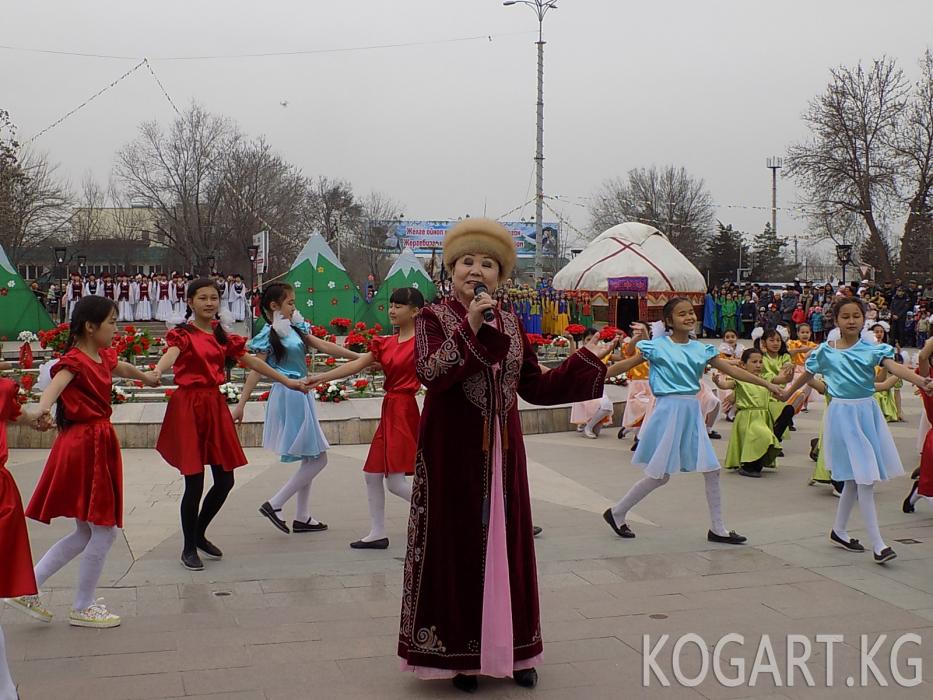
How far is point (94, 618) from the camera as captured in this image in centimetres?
522

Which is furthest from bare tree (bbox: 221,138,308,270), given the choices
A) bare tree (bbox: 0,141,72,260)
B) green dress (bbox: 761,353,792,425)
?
green dress (bbox: 761,353,792,425)

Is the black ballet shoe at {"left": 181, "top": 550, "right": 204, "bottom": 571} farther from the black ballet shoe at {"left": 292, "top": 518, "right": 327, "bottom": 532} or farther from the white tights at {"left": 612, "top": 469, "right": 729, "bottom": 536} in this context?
the white tights at {"left": 612, "top": 469, "right": 729, "bottom": 536}

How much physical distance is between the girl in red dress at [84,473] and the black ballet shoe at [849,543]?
456cm

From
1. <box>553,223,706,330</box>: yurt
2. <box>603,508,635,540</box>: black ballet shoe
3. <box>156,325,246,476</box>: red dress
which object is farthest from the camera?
<box>553,223,706,330</box>: yurt

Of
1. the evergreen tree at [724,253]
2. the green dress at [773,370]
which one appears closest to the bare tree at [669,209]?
the evergreen tree at [724,253]

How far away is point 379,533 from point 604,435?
615cm

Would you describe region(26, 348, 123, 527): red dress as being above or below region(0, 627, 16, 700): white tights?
above

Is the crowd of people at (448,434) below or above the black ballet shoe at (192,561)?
above

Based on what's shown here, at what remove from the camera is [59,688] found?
4.37 m

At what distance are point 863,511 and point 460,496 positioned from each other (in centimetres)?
348

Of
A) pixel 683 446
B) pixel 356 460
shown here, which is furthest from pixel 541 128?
pixel 683 446

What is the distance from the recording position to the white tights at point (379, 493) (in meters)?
6.96

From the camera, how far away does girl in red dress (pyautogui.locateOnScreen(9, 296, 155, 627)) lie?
520 cm

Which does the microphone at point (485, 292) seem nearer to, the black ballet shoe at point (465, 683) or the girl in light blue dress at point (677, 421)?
the black ballet shoe at point (465, 683)
